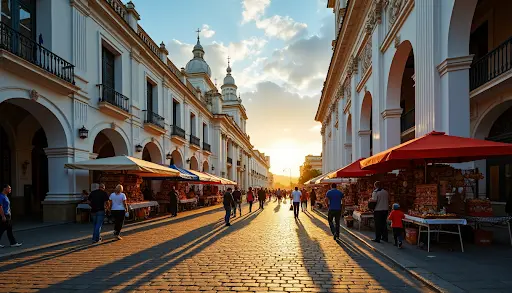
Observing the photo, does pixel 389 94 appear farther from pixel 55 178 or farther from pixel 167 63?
pixel 167 63

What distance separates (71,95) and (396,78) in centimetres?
1239

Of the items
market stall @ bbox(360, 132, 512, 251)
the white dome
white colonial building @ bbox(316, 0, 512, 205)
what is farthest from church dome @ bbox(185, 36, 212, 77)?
market stall @ bbox(360, 132, 512, 251)

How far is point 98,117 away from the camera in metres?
14.7

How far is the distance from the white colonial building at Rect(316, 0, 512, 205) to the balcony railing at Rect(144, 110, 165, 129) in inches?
463

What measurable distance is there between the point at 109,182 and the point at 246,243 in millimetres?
6885

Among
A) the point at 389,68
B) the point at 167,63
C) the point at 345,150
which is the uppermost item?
the point at 167,63

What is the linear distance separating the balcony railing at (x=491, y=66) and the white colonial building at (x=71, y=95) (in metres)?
13.7

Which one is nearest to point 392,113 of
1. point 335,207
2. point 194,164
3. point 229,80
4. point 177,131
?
point 335,207

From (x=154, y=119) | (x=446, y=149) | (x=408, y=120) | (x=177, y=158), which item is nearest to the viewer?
(x=446, y=149)

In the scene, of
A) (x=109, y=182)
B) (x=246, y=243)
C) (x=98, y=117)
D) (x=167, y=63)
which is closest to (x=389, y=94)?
(x=246, y=243)

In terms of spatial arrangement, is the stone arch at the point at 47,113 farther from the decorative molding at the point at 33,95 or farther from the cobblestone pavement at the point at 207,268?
the cobblestone pavement at the point at 207,268

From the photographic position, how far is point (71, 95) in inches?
505

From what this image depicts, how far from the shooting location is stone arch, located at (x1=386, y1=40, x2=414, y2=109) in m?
12.0

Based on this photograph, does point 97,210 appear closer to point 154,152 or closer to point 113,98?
point 113,98
